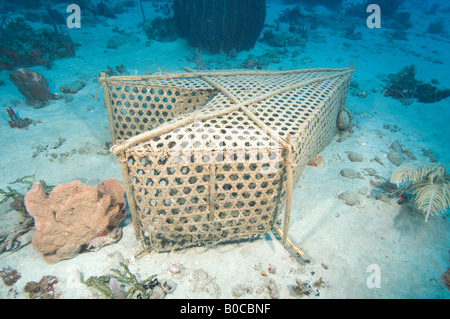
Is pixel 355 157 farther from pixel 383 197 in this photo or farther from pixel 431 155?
pixel 431 155

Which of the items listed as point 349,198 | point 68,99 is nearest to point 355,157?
point 349,198

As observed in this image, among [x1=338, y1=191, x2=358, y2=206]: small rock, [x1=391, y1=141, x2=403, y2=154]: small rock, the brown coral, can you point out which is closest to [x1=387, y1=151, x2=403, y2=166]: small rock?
[x1=391, y1=141, x2=403, y2=154]: small rock

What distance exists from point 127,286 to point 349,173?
204 inches

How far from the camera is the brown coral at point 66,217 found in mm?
3027

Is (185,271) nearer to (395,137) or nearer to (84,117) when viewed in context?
(84,117)

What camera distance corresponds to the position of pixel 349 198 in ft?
14.7

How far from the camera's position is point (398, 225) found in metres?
4.10

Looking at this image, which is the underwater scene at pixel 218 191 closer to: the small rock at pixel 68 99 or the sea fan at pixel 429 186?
the sea fan at pixel 429 186

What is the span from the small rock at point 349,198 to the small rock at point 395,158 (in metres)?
2.03

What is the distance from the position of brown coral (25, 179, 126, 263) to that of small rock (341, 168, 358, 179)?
16.9 feet

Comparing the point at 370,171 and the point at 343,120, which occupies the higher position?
the point at 343,120

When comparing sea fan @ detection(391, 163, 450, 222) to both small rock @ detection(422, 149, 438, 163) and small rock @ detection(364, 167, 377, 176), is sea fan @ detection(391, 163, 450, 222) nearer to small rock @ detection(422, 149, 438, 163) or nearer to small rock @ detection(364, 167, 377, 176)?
small rock @ detection(364, 167, 377, 176)

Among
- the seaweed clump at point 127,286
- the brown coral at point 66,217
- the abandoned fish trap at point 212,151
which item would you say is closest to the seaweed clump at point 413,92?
the abandoned fish trap at point 212,151

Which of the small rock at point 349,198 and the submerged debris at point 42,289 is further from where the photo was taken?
the small rock at point 349,198
